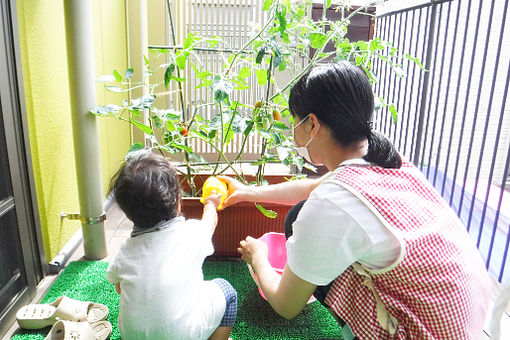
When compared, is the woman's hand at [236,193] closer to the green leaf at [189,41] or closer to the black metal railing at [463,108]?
the green leaf at [189,41]

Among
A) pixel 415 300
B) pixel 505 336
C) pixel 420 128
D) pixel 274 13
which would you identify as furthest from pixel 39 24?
pixel 505 336

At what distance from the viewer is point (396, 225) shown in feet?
2.17

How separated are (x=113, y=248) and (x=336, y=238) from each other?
1.32 metres

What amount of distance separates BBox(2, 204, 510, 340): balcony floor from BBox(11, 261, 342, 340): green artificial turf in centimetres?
4

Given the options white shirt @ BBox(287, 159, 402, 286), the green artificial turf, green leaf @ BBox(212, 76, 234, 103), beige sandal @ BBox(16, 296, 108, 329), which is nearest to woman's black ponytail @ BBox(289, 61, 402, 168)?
white shirt @ BBox(287, 159, 402, 286)

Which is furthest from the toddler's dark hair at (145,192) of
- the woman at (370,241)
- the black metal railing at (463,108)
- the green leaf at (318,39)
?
the black metal railing at (463,108)

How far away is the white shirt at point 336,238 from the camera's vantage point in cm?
66

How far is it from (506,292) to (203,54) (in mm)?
3270

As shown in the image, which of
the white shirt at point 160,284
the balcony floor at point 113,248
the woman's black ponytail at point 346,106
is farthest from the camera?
the balcony floor at point 113,248

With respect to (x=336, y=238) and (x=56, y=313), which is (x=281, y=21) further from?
(x=56, y=313)

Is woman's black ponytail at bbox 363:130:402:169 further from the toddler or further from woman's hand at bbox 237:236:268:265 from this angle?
the toddler

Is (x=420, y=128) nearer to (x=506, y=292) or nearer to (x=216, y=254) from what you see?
(x=216, y=254)

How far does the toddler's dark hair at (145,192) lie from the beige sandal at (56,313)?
0.46m

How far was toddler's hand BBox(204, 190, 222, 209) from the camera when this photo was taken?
4.22 ft
